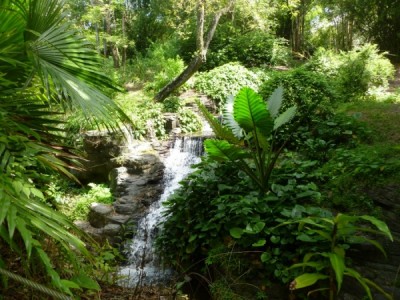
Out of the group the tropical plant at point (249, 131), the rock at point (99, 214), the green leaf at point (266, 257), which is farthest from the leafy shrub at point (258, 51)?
the green leaf at point (266, 257)

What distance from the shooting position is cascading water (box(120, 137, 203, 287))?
532 centimetres

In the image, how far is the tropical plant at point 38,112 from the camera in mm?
1624

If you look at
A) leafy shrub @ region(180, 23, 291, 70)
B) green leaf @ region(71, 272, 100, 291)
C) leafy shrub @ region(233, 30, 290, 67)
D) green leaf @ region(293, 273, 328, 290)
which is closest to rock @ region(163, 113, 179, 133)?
leafy shrub @ region(180, 23, 291, 70)

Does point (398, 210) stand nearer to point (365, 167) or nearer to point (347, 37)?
point (365, 167)

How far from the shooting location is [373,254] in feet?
10.7

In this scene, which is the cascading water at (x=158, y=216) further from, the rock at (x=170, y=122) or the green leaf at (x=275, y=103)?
the green leaf at (x=275, y=103)

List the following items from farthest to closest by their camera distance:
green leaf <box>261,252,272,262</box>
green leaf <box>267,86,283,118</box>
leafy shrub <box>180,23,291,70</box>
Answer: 1. leafy shrub <box>180,23,291,70</box>
2. green leaf <box>267,86,283,118</box>
3. green leaf <box>261,252,272,262</box>

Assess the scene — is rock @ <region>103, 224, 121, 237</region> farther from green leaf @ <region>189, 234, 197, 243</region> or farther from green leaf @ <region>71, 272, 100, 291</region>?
green leaf @ <region>71, 272, 100, 291</region>

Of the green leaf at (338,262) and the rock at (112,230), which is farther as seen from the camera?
the rock at (112,230)

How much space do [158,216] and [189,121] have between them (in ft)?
13.3

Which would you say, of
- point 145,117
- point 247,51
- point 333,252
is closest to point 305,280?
point 333,252

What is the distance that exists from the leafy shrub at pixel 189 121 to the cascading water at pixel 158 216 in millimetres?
1035

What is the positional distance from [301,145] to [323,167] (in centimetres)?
99

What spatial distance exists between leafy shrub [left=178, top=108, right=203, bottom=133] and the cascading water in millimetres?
1035
